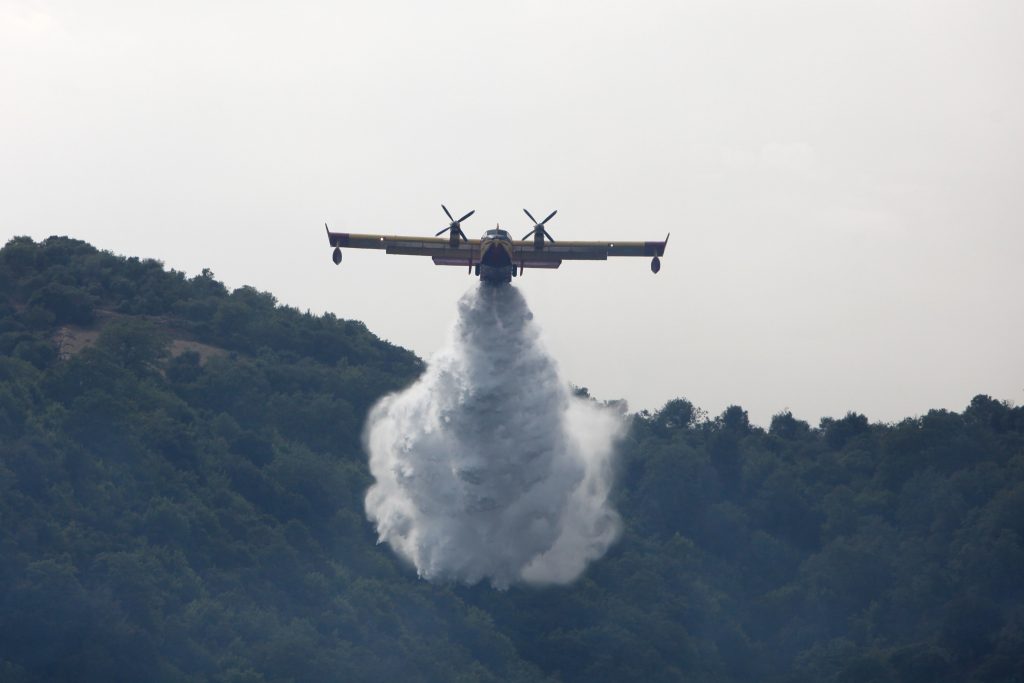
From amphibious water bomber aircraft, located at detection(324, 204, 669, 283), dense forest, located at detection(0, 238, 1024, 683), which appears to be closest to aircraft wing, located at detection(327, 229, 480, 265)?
amphibious water bomber aircraft, located at detection(324, 204, 669, 283)

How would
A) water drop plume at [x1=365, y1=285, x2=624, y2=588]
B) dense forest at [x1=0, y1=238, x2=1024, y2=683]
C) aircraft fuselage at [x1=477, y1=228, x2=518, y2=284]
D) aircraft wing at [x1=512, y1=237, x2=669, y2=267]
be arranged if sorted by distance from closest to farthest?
aircraft fuselage at [x1=477, y1=228, x2=518, y2=284] < aircraft wing at [x1=512, y1=237, x2=669, y2=267] < water drop plume at [x1=365, y1=285, x2=624, y2=588] < dense forest at [x1=0, y1=238, x2=1024, y2=683]

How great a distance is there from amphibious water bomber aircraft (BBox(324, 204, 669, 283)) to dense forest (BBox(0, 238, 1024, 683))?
18.5 m

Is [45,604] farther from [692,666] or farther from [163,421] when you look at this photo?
[692,666]

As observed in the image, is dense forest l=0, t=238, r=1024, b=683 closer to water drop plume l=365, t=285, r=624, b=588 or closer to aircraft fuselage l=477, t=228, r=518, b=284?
water drop plume l=365, t=285, r=624, b=588

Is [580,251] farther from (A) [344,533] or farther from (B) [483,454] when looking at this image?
(A) [344,533]

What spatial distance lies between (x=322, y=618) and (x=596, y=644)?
41.6 ft

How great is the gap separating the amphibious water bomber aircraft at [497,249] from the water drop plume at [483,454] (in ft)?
11.1

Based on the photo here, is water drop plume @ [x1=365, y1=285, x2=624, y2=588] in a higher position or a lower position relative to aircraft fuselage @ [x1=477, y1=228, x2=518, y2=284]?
lower

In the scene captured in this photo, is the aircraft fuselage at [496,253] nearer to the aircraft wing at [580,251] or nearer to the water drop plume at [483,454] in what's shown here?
the aircraft wing at [580,251]

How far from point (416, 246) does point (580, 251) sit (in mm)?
5154

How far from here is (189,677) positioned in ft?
228

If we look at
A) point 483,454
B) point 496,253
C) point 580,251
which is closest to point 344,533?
point 483,454

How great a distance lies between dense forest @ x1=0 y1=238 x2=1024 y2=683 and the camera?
7331 centimetres

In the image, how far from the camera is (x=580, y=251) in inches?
2376
